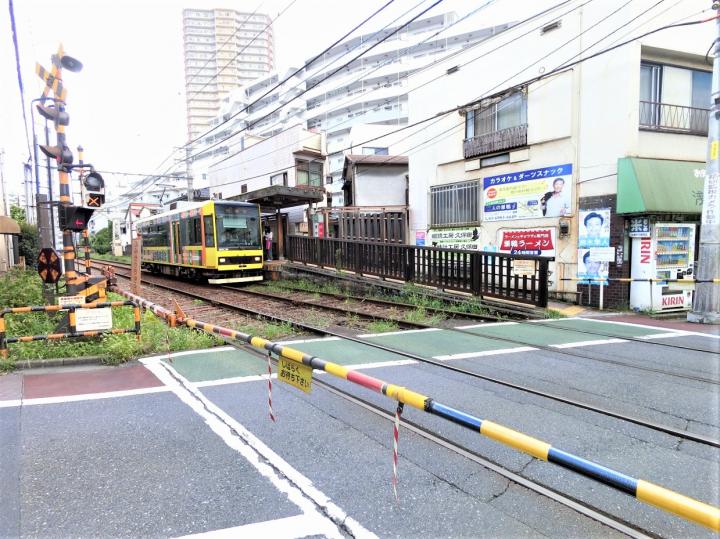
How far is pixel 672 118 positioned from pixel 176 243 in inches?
708

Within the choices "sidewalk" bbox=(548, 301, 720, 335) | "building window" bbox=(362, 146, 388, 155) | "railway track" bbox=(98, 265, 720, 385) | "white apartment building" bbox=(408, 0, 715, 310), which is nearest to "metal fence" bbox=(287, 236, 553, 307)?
"sidewalk" bbox=(548, 301, 720, 335)

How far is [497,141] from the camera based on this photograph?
42.8 ft

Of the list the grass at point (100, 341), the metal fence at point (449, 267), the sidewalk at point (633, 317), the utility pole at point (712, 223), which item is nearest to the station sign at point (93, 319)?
the grass at point (100, 341)

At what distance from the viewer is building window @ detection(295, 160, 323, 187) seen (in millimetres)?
26236

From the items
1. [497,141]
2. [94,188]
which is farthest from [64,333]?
[497,141]

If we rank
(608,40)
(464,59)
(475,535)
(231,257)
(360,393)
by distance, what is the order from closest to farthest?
(475,535), (360,393), (608,40), (464,59), (231,257)

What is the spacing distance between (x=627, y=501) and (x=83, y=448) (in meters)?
4.15

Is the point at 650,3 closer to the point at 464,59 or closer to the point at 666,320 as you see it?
the point at 464,59

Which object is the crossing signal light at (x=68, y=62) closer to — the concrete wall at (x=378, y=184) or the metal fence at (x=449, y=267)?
the metal fence at (x=449, y=267)

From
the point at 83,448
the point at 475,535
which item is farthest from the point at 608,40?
the point at 83,448

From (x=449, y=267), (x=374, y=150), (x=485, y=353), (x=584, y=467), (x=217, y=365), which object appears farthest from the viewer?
(x=374, y=150)

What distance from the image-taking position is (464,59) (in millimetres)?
14188

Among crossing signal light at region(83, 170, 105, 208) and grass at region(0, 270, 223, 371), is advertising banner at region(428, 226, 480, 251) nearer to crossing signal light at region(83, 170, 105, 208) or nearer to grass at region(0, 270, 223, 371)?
grass at region(0, 270, 223, 371)

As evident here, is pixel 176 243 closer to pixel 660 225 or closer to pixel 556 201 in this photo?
pixel 556 201
